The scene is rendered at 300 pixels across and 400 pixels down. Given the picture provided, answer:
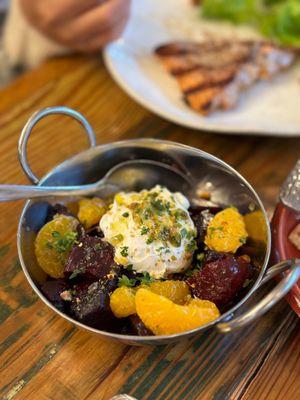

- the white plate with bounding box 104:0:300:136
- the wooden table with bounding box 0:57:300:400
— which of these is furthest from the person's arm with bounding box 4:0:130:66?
the wooden table with bounding box 0:57:300:400

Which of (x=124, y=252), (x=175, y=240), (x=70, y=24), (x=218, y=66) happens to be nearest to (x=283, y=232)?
(x=175, y=240)

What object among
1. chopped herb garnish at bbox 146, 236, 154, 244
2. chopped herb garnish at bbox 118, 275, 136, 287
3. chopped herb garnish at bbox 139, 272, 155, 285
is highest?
chopped herb garnish at bbox 146, 236, 154, 244

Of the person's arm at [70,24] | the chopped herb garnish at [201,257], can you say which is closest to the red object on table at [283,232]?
the chopped herb garnish at [201,257]

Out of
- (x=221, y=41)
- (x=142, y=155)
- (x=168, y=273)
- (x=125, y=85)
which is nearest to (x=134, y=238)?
(x=168, y=273)

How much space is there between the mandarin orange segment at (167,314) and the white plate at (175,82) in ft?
2.46

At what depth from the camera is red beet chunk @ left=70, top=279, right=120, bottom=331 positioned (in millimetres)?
993

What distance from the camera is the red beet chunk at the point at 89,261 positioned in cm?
106

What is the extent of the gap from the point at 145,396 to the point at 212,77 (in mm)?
1098

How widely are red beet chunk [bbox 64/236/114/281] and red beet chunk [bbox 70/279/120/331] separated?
27mm

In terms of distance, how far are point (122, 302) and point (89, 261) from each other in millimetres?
121

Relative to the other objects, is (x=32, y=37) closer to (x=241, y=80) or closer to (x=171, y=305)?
(x=241, y=80)

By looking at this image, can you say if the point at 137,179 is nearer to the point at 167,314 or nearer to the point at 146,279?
the point at 146,279

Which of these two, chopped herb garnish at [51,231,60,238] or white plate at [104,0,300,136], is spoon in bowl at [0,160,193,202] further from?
white plate at [104,0,300,136]

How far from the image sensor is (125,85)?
169 cm
